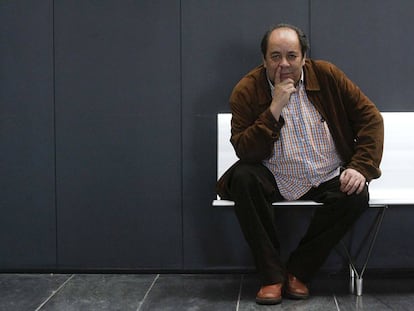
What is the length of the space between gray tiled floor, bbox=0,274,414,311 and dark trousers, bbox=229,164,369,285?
Answer: 165 mm

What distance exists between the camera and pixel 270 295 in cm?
257

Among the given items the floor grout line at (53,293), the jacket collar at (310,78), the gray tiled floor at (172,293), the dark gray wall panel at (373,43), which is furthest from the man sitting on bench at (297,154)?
the floor grout line at (53,293)

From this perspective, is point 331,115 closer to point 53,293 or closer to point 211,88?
point 211,88

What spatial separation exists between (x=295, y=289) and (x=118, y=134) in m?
1.24

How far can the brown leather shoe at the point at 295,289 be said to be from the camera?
8.66ft

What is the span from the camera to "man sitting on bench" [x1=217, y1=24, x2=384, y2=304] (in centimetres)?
259

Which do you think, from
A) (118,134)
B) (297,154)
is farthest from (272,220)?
(118,134)

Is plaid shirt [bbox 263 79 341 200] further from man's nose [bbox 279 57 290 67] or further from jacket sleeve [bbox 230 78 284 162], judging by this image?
→ man's nose [bbox 279 57 290 67]

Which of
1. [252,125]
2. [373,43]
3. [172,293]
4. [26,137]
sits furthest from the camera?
[26,137]

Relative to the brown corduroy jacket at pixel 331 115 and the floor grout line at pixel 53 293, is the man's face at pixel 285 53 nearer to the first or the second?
the brown corduroy jacket at pixel 331 115

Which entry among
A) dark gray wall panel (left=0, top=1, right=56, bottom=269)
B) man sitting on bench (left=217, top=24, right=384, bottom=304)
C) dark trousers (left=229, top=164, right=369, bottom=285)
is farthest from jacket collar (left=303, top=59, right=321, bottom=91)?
dark gray wall panel (left=0, top=1, right=56, bottom=269)

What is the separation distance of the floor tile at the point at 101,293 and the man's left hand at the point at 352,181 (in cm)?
106

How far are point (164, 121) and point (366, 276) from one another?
1350 mm

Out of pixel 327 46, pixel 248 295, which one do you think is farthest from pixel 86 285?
pixel 327 46
